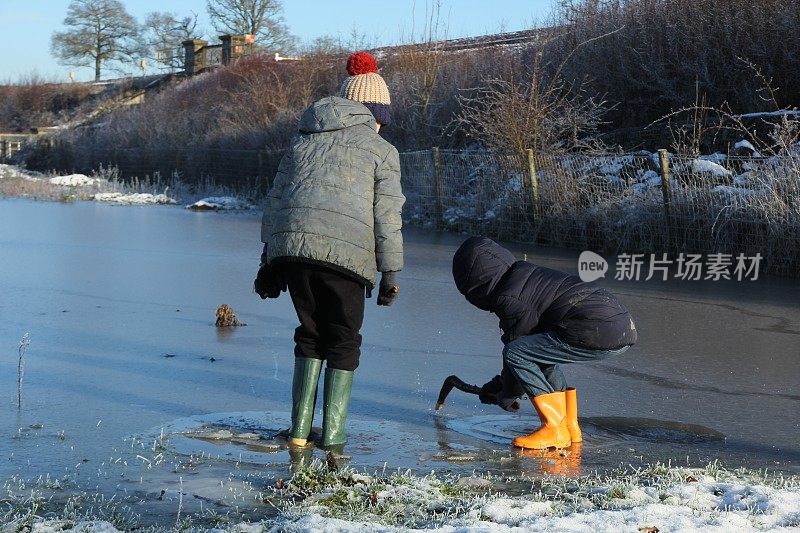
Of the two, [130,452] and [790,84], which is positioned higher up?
[790,84]

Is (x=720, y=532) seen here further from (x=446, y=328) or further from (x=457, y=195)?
(x=457, y=195)

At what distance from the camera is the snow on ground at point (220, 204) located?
24686 millimetres

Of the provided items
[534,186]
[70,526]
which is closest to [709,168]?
[534,186]

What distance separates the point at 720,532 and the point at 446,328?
5258 millimetres

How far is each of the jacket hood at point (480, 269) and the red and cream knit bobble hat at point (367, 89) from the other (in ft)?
2.51

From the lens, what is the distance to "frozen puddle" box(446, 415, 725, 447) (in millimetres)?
5527

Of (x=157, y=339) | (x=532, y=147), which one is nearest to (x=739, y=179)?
(x=532, y=147)

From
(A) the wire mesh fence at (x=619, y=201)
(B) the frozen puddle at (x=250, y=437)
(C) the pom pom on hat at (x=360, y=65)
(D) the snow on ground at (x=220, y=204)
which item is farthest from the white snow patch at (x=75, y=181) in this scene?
(C) the pom pom on hat at (x=360, y=65)

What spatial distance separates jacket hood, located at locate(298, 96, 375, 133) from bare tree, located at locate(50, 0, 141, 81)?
59.8 meters

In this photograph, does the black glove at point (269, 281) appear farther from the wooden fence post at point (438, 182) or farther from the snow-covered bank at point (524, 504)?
the wooden fence post at point (438, 182)

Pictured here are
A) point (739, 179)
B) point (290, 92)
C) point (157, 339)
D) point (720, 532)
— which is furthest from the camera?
point (290, 92)

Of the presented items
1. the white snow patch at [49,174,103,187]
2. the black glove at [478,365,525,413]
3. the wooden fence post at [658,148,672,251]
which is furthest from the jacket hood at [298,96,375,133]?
the white snow patch at [49,174,103,187]

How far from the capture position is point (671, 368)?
746cm

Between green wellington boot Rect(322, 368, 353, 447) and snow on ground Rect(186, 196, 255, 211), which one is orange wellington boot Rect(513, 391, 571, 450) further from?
snow on ground Rect(186, 196, 255, 211)
